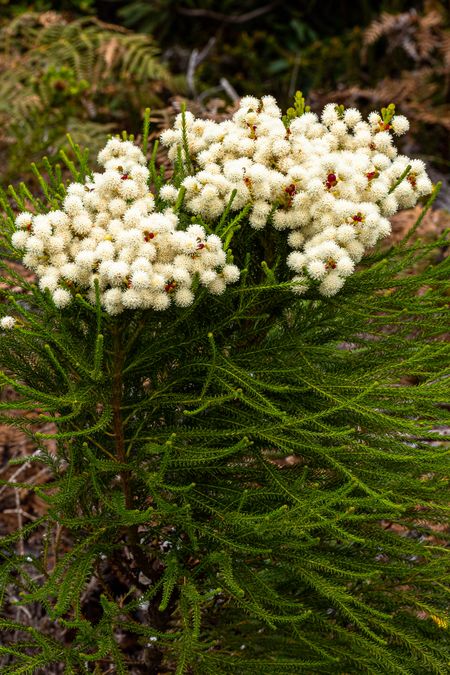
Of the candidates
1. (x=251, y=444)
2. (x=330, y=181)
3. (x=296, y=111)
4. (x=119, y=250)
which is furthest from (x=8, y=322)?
(x=296, y=111)

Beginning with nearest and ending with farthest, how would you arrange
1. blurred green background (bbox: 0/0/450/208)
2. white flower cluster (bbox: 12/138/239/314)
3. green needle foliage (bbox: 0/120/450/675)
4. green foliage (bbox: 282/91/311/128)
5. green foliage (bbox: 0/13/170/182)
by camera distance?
white flower cluster (bbox: 12/138/239/314), green needle foliage (bbox: 0/120/450/675), green foliage (bbox: 282/91/311/128), green foliage (bbox: 0/13/170/182), blurred green background (bbox: 0/0/450/208)

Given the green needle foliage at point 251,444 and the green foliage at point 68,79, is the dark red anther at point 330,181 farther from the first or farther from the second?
the green foliage at point 68,79

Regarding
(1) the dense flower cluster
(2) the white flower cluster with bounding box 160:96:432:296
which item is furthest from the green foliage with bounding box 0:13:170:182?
(1) the dense flower cluster

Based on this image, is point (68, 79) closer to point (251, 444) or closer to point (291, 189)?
point (291, 189)

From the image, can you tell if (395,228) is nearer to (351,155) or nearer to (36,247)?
(351,155)

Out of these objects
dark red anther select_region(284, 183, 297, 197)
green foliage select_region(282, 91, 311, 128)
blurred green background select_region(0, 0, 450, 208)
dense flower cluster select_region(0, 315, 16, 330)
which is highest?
green foliage select_region(282, 91, 311, 128)

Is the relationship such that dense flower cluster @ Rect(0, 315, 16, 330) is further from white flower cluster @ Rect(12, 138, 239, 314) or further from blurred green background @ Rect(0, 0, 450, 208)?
blurred green background @ Rect(0, 0, 450, 208)

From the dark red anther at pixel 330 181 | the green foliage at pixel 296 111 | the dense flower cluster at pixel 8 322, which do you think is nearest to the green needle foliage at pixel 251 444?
the dense flower cluster at pixel 8 322
